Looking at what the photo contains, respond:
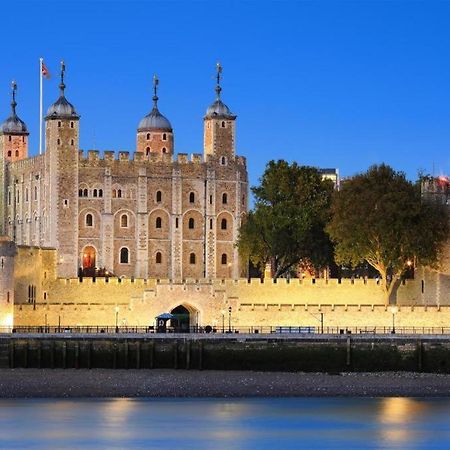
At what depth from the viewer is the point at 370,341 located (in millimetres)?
88812

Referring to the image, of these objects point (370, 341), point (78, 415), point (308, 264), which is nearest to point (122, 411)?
point (78, 415)

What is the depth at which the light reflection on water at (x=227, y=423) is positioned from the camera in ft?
224

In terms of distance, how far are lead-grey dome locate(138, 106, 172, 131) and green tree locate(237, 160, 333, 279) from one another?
1438cm

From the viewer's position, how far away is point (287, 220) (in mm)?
118062

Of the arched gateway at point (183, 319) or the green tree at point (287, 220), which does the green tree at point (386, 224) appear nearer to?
the green tree at point (287, 220)

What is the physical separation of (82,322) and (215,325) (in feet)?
22.6

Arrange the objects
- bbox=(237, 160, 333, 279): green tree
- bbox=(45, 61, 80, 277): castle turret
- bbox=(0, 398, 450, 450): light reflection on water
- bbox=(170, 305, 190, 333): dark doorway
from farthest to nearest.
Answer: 1. bbox=(45, 61, 80, 277): castle turret
2. bbox=(237, 160, 333, 279): green tree
3. bbox=(170, 305, 190, 333): dark doorway
4. bbox=(0, 398, 450, 450): light reflection on water

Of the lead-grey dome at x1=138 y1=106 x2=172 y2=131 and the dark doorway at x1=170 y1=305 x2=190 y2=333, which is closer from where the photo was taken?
the dark doorway at x1=170 y1=305 x2=190 y2=333

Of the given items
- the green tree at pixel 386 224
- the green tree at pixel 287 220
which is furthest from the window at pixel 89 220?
the green tree at pixel 386 224

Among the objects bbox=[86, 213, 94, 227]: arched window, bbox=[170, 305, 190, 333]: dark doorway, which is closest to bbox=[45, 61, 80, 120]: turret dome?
bbox=[86, 213, 94, 227]: arched window

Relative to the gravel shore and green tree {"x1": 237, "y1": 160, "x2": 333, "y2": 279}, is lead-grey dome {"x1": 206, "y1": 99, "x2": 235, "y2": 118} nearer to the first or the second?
green tree {"x1": 237, "y1": 160, "x2": 333, "y2": 279}

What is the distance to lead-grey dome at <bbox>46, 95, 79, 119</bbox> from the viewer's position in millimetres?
123562

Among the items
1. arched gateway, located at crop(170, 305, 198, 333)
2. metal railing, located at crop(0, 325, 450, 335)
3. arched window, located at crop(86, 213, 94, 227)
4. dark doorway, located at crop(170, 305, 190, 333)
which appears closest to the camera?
metal railing, located at crop(0, 325, 450, 335)

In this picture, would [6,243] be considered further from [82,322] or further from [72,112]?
[72,112]
